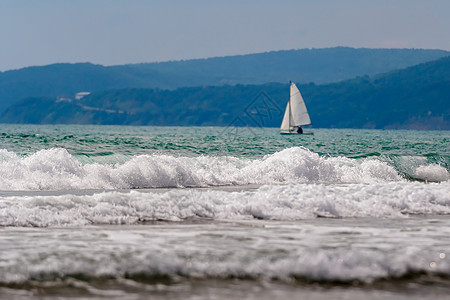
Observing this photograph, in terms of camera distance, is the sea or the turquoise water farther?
the turquoise water

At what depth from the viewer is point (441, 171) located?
1240 inches

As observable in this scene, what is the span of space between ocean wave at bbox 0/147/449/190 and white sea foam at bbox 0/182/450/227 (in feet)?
25.3

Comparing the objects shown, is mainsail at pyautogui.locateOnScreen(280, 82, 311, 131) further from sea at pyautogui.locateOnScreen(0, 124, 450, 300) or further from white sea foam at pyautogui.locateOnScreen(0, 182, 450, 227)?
white sea foam at pyautogui.locateOnScreen(0, 182, 450, 227)

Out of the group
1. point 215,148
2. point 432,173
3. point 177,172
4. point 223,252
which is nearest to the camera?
point 223,252

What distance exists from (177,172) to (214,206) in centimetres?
1019

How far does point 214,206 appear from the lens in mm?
14031

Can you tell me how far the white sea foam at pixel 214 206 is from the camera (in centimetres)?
1270

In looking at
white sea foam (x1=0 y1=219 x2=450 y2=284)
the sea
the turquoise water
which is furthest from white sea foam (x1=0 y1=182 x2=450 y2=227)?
the turquoise water

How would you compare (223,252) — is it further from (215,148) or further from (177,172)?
(215,148)

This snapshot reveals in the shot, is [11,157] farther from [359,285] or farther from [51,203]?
[359,285]

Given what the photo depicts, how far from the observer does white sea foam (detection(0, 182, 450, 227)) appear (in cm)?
1270

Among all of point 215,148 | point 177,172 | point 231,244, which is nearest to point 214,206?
point 231,244

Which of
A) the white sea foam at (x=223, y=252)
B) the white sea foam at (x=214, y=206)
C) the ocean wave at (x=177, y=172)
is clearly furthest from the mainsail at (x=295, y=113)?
the white sea foam at (x=223, y=252)

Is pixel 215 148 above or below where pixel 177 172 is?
above
